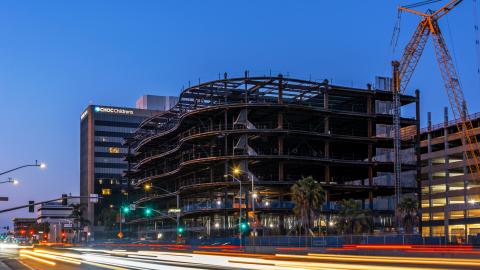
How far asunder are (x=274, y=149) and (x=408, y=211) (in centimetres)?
2930

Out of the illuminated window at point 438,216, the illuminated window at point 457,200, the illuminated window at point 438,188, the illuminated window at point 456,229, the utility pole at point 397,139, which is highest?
the utility pole at point 397,139

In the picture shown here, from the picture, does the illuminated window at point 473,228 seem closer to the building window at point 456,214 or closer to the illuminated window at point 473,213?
the illuminated window at point 473,213

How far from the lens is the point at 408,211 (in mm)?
116250

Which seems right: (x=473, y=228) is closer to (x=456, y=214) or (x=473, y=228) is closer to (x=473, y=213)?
(x=473, y=213)

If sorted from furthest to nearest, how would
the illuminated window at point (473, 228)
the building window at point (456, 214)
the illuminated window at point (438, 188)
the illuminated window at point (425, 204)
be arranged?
the illuminated window at point (425, 204)
the illuminated window at point (438, 188)
the building window at point (456, 214)
the illuminated window at point (473, 228)

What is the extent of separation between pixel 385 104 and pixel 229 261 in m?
93.6

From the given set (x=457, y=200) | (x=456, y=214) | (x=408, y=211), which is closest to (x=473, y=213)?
(x=456, y=214)

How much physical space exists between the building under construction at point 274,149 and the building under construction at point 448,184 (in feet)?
37.2

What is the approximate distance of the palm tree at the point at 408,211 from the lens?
115375 mm

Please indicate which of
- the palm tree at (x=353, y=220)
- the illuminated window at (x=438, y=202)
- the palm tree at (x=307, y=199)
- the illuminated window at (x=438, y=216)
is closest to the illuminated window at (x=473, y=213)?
the illuminated window at (x=438, y=216)

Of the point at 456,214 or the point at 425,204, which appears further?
the point at 425,204

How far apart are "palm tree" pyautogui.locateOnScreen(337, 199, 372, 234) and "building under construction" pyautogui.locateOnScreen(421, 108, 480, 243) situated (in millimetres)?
33691

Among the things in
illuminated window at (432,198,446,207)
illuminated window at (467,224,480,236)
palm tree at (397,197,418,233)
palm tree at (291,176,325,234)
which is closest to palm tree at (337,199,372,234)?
palm tree at (397,197,418,233)

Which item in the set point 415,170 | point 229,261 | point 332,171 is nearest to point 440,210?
point 415,170
